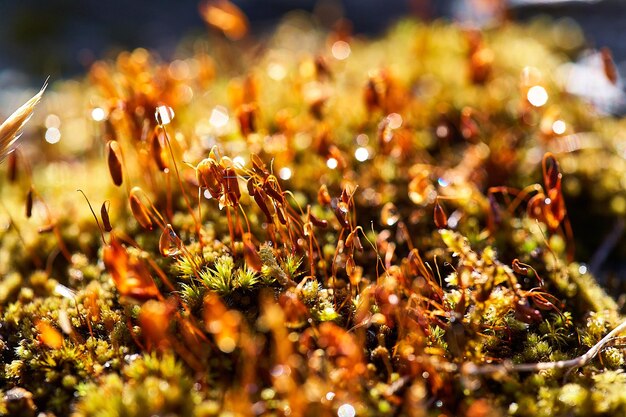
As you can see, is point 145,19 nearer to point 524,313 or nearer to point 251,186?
point 251,186

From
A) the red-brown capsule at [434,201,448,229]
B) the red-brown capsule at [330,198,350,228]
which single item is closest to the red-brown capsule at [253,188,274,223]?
the red-brown capsule at [330,198,350,228]

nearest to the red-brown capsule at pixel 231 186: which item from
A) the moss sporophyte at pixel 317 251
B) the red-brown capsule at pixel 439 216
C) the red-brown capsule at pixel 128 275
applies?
the moss sporophyte at pixel 317 251

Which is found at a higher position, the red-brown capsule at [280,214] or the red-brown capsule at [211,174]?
the red-brown capsule at [211,174]

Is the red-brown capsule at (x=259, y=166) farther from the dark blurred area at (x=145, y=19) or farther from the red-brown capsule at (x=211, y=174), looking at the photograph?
the dark blurred area at (x=145, y=19)

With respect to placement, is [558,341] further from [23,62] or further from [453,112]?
[23,62]

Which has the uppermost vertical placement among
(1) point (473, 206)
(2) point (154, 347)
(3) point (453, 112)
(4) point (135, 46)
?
(4) point (135, 46)

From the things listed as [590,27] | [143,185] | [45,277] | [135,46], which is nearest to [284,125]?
[143,185]
